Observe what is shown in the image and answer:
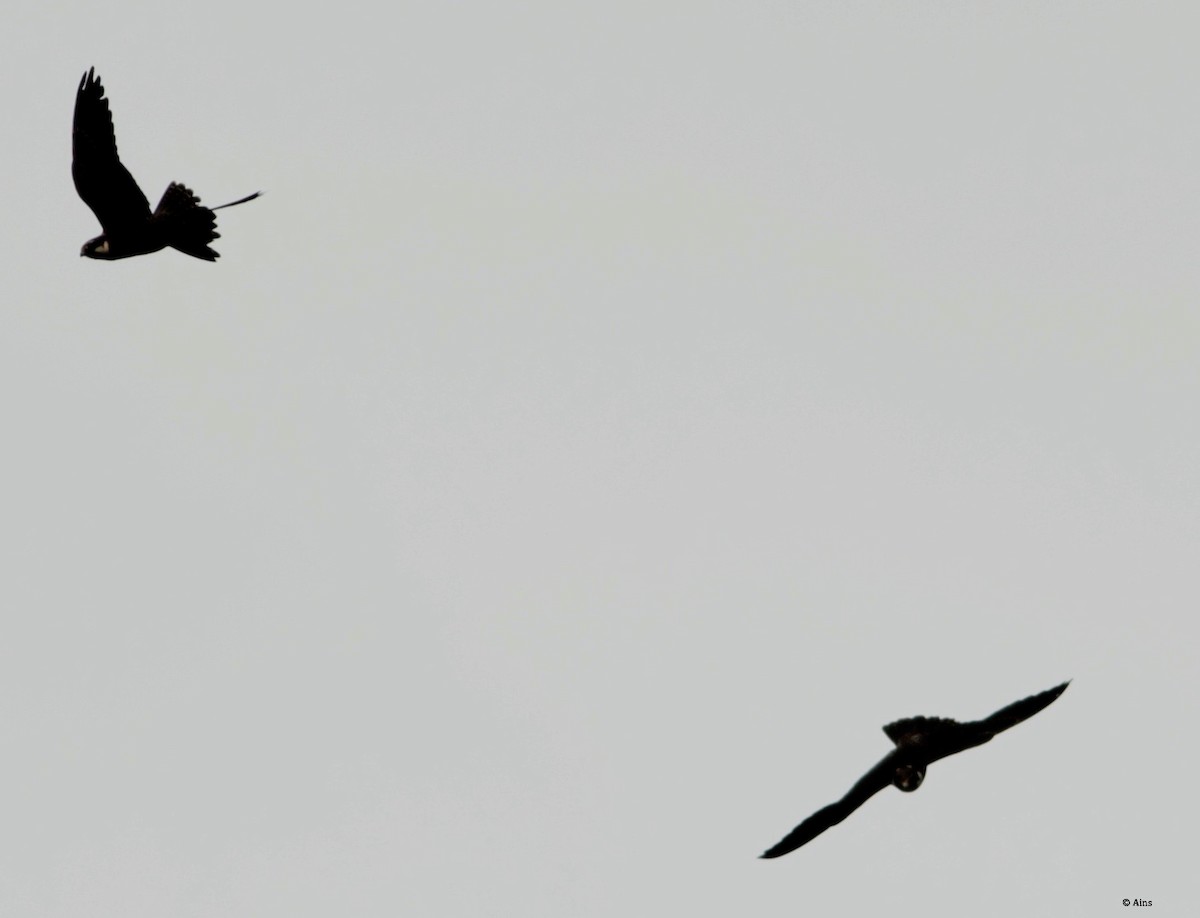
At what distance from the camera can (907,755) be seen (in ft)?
71.2

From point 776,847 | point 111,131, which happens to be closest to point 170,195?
point 111,131

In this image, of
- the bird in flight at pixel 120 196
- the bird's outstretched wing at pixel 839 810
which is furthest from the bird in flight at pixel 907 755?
the bird in flight at pixel 120 196

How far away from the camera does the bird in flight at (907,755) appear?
2144 cm

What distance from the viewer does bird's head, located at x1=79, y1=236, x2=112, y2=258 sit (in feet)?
85.7

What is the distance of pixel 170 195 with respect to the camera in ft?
83.8

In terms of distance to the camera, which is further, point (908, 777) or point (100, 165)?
point (100, 165)

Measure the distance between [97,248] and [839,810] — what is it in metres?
13.5

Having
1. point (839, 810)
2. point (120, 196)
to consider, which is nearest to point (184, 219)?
point (120, 196)

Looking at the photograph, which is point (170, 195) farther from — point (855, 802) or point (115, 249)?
point (855, 802)

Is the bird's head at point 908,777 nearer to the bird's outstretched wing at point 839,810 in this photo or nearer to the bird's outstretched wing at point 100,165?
the bird's outstretched wing at point 839,810

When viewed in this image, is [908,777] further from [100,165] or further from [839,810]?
[100,165]

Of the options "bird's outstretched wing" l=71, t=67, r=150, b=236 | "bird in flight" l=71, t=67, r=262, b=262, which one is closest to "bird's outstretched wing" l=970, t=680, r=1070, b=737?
"bird in flight" l=71, t=67, r=262, b=262

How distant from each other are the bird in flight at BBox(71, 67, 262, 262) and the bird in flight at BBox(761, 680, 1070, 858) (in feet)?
38.6

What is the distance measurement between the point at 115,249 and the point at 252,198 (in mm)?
3740
